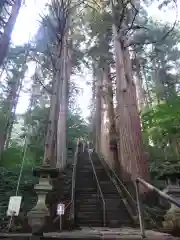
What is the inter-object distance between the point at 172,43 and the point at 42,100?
54.2 ft

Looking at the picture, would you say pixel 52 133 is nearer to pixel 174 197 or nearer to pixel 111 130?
pixel 174 197

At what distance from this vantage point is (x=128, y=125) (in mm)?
10055

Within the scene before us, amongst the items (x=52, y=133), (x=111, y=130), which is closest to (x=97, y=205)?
(x=52, y=133)

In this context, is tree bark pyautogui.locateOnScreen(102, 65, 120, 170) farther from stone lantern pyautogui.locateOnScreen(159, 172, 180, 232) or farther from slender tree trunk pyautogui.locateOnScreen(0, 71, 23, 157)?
stone lantern pyautogui.locateOnScreen(159, 172, 180, 232)

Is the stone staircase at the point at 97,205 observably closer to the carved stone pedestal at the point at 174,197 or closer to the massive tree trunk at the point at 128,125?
the massive tree trunk at the point at 128,125

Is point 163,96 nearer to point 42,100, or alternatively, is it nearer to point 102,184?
point 102,184

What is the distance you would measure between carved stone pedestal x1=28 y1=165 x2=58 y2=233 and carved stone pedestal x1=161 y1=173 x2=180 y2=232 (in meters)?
2.36

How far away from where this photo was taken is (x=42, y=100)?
30609mm

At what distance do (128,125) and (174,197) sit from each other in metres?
5.38

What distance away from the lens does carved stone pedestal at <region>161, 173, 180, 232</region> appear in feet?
15.9

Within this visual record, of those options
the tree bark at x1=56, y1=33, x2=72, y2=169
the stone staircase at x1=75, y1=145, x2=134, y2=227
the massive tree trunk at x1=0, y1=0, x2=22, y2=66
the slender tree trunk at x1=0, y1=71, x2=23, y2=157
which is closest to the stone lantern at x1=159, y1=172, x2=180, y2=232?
the stone staircase at x1=75, y1=145, x2=134, y2=227

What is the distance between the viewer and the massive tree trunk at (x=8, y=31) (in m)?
8.65

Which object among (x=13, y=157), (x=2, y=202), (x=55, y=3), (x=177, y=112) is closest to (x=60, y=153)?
(x=13, y=157)

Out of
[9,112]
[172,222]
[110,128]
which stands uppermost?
[9,112]
